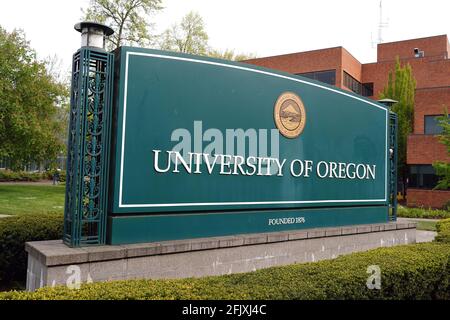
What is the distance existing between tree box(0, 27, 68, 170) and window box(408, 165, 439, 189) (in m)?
24.7

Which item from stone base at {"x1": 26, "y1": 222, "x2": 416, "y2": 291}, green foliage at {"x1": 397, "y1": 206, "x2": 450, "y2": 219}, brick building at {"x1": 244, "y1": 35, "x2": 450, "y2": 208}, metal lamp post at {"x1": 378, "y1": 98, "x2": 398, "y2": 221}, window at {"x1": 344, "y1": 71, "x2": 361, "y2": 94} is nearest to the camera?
stone base at {"x1": 26, "y1": 222, "x2": 416, "y2": 291}

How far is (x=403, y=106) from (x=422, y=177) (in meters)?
6.03

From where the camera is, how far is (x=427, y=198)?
27.5m

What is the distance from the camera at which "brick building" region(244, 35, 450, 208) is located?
91.1 feet

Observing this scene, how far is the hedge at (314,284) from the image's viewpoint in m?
3.77

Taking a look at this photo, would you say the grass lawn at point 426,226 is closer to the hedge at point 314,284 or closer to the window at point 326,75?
the hedge at point 314,284

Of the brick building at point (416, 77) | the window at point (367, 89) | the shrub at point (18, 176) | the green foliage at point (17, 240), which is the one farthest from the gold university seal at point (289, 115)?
the shrub at point (18, 176)

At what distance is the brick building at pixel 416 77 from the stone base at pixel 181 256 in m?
21.6

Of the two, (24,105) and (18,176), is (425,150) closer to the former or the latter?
(24,105)

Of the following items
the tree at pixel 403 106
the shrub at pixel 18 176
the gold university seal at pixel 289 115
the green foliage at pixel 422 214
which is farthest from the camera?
the shrub at pixel 18 176

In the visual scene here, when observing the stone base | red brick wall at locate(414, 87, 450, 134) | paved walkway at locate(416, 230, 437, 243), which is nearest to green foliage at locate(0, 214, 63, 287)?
the stone base

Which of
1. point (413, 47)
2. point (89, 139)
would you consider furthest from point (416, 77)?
point (89, 139)

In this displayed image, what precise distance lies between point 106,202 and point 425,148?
26.6 m

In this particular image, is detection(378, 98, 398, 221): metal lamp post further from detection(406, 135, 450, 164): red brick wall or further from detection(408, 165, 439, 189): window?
detection(408, 165, 439, 189): window
